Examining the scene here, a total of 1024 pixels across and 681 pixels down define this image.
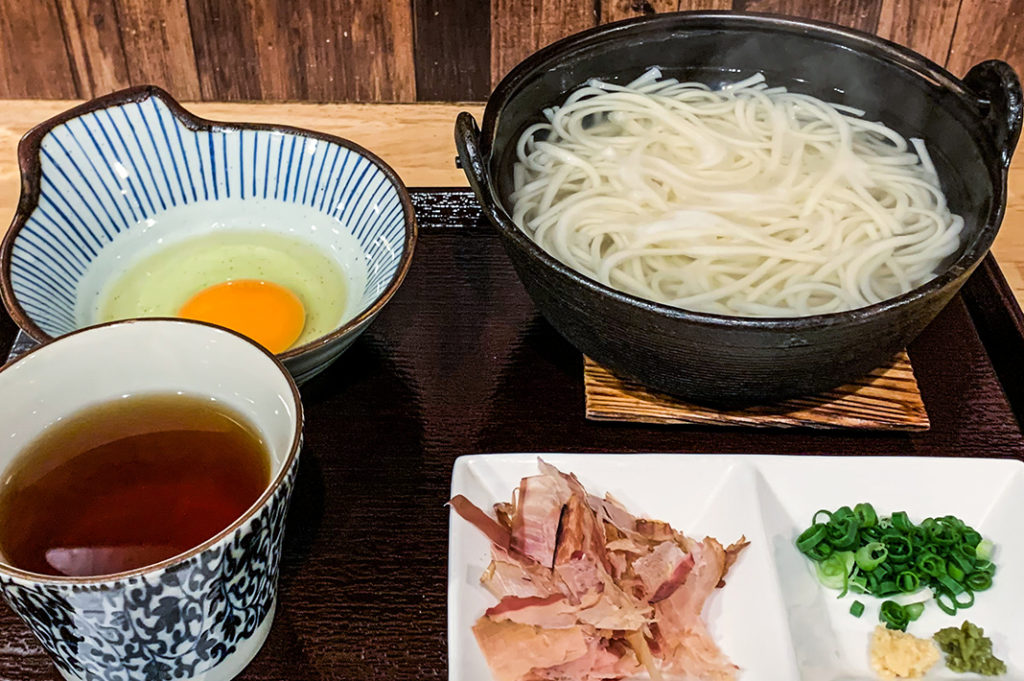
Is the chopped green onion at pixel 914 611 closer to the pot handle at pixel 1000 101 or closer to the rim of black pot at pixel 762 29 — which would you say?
the rim of black pot at pixel 762 29

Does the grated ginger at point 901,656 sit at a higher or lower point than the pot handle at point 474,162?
lower

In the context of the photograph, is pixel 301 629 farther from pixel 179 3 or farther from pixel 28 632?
pixel 179 3

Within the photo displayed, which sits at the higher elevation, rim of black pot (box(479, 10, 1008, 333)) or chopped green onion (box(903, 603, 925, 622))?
rim of black pot (box(479, 10, 1008, 333))

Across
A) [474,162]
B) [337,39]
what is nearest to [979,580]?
[474,162]

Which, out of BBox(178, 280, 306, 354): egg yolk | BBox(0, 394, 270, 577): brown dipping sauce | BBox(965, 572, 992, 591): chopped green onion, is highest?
BBox(0, 394, 270, 577): brown dipping sauce

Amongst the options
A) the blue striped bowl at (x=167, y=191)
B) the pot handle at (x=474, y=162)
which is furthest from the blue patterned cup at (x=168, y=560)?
the pot handle at (x=474, y=162)

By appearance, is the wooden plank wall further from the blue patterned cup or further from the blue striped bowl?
the blue patterned cup

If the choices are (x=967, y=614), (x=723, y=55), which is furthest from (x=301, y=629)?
(x=723, y=55)

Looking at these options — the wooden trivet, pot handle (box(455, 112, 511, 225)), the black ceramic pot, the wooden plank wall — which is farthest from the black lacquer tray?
the wooden plank wall
